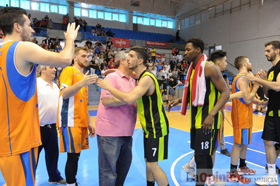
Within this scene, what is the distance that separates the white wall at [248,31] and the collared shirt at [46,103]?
18.0 meters

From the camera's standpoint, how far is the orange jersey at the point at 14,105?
173cm

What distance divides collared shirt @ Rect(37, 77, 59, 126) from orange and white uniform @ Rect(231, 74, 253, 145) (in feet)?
10.9

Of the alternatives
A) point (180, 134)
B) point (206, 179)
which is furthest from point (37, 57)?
point (180, 134)

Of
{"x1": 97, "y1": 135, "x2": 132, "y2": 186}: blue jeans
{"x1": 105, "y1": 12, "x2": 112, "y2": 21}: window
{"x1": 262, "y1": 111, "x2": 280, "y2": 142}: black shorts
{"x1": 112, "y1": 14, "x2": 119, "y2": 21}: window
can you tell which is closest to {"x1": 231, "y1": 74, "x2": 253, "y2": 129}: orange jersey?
{"x1": 262, "y1": 111, "x2": 280, "y2": 142}: black shorts

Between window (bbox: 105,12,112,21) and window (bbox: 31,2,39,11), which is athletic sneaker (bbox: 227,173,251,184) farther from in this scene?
window (bbox: 105,12,112,21)

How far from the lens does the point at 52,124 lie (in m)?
3.65

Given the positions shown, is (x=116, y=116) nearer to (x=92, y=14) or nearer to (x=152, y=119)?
(x=152, y=119)

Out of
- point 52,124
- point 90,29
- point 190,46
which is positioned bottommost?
point 52,124

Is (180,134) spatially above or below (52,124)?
below

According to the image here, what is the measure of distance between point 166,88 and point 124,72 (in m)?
14.0

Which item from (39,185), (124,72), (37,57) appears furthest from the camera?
(39,185)

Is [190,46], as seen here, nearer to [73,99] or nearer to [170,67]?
[73,99]

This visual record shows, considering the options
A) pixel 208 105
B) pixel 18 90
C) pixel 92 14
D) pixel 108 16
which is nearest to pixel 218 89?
pixel 208 105

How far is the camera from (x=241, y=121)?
13.0 ft
